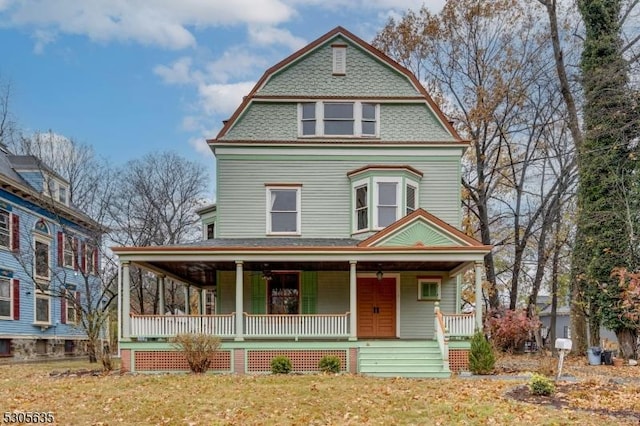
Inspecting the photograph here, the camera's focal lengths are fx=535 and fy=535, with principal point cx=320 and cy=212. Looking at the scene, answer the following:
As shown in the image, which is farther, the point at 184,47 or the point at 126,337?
the point at 184,47

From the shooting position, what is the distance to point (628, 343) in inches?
709

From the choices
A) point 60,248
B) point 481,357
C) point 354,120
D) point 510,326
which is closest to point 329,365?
point 481,357

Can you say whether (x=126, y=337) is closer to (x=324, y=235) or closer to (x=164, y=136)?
(x=324, y=235)

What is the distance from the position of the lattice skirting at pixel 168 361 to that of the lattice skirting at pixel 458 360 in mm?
5824

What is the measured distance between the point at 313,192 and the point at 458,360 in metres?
6.77

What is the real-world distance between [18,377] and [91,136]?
49.2 ft

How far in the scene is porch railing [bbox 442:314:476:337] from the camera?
14.2 meters

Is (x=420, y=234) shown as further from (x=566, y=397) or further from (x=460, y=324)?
(x=566, y=397)

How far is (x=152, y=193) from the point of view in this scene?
34.1 m

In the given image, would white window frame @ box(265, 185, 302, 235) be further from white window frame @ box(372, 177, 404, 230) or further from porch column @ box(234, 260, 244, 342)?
porch column @ box(234, 260, 244, 342)

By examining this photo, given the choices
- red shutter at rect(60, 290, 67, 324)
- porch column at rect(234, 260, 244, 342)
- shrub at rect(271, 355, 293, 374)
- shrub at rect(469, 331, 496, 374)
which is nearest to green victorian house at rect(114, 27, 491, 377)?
porch column at rect(234, 260, 244, 342)

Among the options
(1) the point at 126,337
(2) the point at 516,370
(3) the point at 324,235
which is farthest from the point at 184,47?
(2) the point at 516,370

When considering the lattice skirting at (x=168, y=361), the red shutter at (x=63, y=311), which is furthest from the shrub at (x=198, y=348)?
the red shutter at (x=63, y=311)

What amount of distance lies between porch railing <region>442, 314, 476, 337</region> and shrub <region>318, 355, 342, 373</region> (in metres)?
3.05
